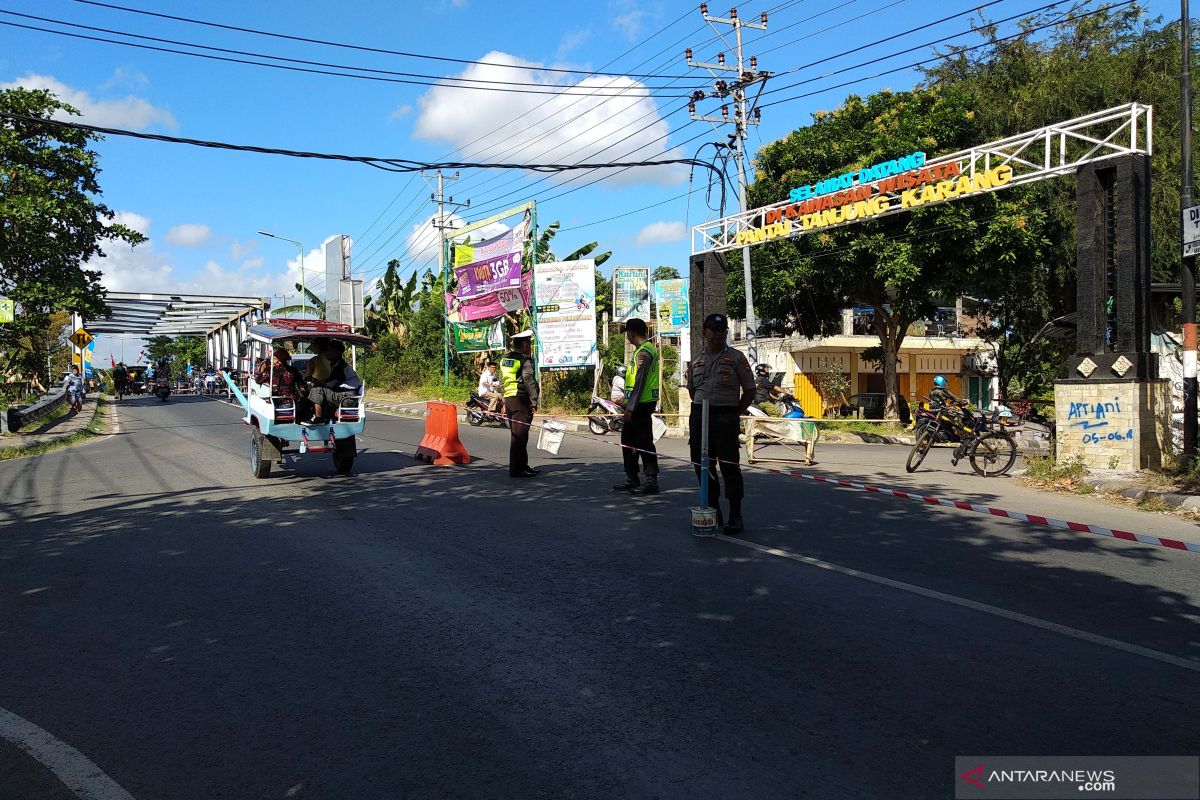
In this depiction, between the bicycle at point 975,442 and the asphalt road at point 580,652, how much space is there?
182 inches

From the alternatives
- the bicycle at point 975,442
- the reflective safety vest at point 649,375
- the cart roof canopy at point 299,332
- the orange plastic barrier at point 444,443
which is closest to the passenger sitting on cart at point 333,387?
the cart roof canopy at point 299,332

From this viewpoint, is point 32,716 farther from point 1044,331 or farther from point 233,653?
point 1044,331

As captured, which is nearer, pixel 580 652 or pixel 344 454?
pixel 580 652

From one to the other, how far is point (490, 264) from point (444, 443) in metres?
16.6

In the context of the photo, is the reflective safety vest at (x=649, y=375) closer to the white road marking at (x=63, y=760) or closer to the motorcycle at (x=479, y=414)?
the white road marking at (x=63, y=760)

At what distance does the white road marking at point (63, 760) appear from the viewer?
321 cm

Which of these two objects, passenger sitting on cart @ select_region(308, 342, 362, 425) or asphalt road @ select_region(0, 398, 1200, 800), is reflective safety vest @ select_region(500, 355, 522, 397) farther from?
asphalt road @ select_region(0, 398, 1200, 800)

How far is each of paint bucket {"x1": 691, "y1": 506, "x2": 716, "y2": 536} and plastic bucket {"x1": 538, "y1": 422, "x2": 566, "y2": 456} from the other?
617 centimetres

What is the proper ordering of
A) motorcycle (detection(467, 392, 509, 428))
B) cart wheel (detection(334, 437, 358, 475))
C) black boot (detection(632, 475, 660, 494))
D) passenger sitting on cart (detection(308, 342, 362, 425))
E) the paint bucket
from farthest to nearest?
motorcycle (detection(467, 392, 509, 428)) < cart wheel (detection(334, 437, 358, 475)) < passenger sitting on cart (detection(308, 342, 362, 425)) < black boot (detection(632, 475, 660, 494)) < the paint bucket

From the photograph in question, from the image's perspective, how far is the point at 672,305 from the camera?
2559 cm

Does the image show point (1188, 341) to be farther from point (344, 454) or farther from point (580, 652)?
point (344, 454)

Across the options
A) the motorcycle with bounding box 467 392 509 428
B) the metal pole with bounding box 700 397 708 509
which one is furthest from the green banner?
the metal pole with bounding box 700 397 708 509

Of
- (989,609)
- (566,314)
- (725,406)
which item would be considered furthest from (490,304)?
(989,609)

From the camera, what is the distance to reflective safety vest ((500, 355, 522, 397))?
36.6 ft
